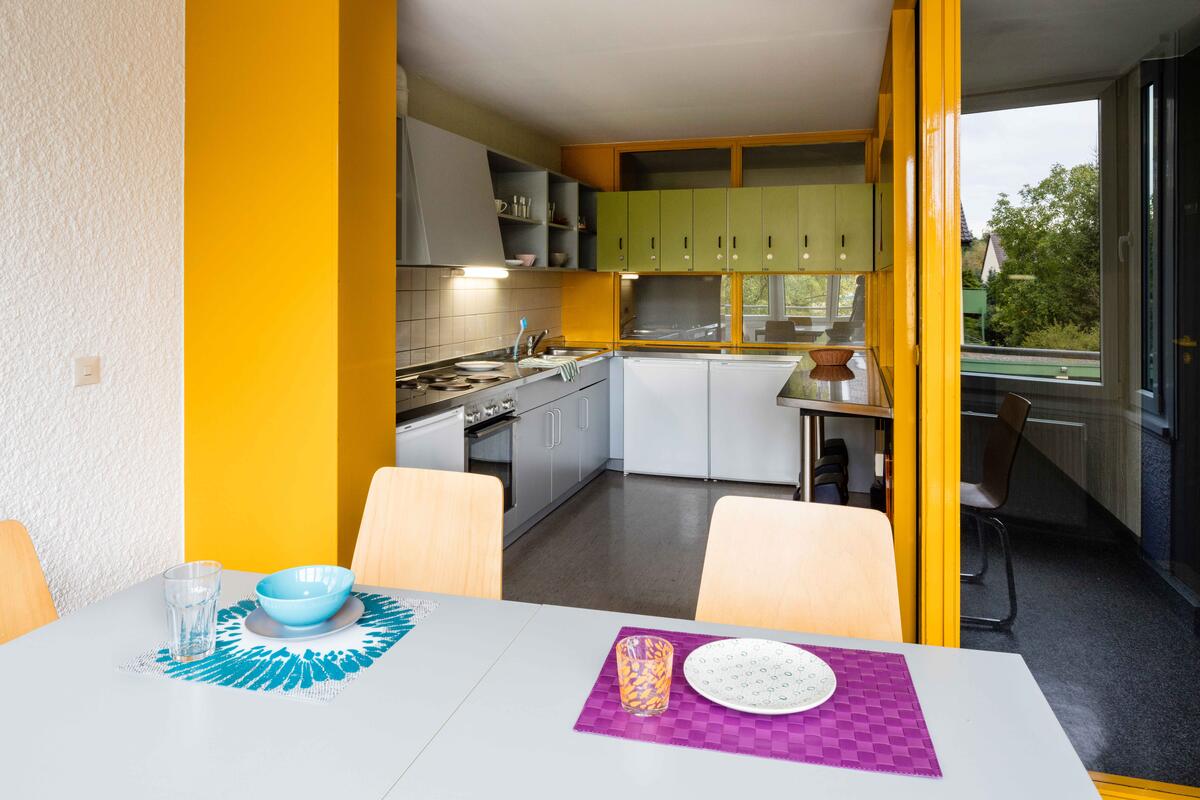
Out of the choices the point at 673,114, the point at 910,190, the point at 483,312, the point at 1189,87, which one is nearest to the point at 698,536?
the point at 483,312

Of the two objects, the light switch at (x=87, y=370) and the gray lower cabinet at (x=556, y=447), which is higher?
the light switch at (x=87, y=370)

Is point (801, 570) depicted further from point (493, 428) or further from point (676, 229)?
point (676, 229)

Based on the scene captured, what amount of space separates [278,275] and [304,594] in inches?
56.4

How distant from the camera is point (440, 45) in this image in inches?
151

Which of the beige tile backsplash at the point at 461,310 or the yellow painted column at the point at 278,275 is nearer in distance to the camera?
the yellow painted column at the point at 278,275

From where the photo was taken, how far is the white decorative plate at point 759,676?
1.17 metres

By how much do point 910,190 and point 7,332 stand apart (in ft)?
9.45

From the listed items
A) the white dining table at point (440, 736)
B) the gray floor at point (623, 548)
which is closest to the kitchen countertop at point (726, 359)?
the gray floor at point (623, 548)

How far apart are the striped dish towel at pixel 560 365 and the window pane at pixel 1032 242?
2791 mm

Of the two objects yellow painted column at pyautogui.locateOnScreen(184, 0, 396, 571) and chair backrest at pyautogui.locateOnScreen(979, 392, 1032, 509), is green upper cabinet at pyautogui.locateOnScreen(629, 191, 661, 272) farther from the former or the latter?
chair backrest at pyautogui.locateOnScreen(979, 392, 1032, 509)

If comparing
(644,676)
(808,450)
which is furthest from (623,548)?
(644,676)

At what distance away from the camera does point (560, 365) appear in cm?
490

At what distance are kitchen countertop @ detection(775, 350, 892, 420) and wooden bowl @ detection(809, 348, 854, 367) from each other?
0.05 metres

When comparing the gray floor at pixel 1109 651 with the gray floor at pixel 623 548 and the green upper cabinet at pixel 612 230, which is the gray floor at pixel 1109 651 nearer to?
the gray floor at pixel 623 548
